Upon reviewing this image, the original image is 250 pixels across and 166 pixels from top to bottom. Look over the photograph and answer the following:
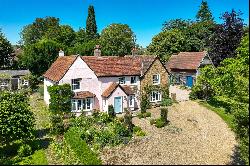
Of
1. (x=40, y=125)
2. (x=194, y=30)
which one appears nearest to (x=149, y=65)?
(x=40, y=125)

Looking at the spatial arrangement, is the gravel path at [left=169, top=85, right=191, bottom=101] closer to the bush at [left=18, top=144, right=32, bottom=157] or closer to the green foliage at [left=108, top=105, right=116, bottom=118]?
the green foliage at [left=108, top=105, right=116, bottom=118]

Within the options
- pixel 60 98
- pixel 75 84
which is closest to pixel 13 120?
pixel 60 98

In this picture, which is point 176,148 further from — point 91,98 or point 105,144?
point 91,98

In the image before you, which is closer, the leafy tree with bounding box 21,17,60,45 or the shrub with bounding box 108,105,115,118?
Answer: the shrub with bounding box 108,105,115,118

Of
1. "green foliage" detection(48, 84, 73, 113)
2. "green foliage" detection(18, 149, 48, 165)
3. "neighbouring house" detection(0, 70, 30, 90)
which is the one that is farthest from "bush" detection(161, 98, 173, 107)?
"neighbouring house" detection(0, 70, 30, 90)

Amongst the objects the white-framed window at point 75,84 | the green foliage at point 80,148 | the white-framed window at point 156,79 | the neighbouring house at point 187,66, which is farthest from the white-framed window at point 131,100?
the neighbouring house at point 187,66

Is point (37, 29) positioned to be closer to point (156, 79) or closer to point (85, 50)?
point (85, 50)
